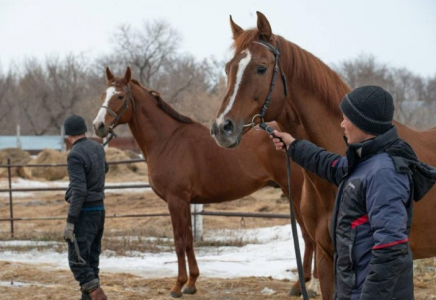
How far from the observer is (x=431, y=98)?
170ft

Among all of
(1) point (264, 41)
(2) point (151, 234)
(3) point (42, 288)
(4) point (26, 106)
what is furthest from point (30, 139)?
(1) point (264, 41)

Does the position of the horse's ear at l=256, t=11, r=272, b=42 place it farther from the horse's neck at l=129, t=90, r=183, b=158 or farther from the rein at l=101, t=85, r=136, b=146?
the rein at l=101, t=85, r=136, b=146

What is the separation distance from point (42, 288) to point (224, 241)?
12.2 feet

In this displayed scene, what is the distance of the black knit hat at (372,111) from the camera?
2.48m

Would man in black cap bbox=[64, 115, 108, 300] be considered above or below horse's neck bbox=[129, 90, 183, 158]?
below

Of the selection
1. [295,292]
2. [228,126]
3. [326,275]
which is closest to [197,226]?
[295,292]

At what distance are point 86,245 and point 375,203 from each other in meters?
3.81

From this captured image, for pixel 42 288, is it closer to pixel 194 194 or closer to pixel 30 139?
pixel 194 194

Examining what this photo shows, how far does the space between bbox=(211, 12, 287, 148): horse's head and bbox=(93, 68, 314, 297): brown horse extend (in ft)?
9.52

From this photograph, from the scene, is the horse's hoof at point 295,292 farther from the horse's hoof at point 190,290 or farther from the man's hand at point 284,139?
the man's hand at point 284,139

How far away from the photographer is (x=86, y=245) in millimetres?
5500

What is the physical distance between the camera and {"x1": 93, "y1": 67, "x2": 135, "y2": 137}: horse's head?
707 centimetres

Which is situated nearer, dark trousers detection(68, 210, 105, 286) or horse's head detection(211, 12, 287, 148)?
horse's head detection(211, 12, 287, 148)

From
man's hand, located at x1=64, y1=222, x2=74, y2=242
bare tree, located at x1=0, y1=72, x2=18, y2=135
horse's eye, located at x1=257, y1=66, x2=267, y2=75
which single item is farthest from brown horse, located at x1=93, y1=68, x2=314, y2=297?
bare tree, located at x1=0, y1=72, x2=18, y2=135
